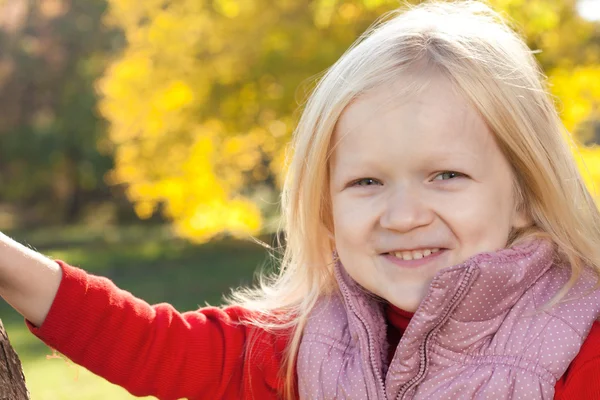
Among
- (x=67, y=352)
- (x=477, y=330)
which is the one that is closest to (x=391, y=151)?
(x=477, y=330)

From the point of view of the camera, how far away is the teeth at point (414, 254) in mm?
1853

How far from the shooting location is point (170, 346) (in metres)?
1.94

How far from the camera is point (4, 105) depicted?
23922mm

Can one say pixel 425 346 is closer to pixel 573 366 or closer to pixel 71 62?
pixel 573 366

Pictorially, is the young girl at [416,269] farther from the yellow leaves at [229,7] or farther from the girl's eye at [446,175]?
the yellow leaves at [229,7]

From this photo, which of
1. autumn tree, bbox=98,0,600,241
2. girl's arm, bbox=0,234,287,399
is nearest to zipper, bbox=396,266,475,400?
girl's arm, bbox=0,234,287,399

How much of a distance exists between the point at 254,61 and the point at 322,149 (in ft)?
28.9

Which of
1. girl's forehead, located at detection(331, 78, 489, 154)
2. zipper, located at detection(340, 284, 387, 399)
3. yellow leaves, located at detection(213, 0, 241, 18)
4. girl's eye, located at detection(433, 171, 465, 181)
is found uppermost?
yellow leaves, located at detection(213, 0, 241, 18)

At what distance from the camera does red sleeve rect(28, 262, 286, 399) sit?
1.84 meters

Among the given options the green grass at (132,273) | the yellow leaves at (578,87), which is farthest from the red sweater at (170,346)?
the yellow leaves at (578,87)

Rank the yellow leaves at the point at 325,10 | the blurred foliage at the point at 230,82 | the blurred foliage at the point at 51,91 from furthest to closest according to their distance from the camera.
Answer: the blurred foliage at the point at 51,91, the blurred foliage at the point at 230,82, the yellow leaves at the point at 325,10

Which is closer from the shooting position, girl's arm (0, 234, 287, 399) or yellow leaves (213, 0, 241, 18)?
girl's arm (0, 234, 287, 399)

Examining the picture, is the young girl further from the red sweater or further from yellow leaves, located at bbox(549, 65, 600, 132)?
yellow leaves, located at bbox(549, 65, 600, 132)

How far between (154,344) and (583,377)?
978mm
